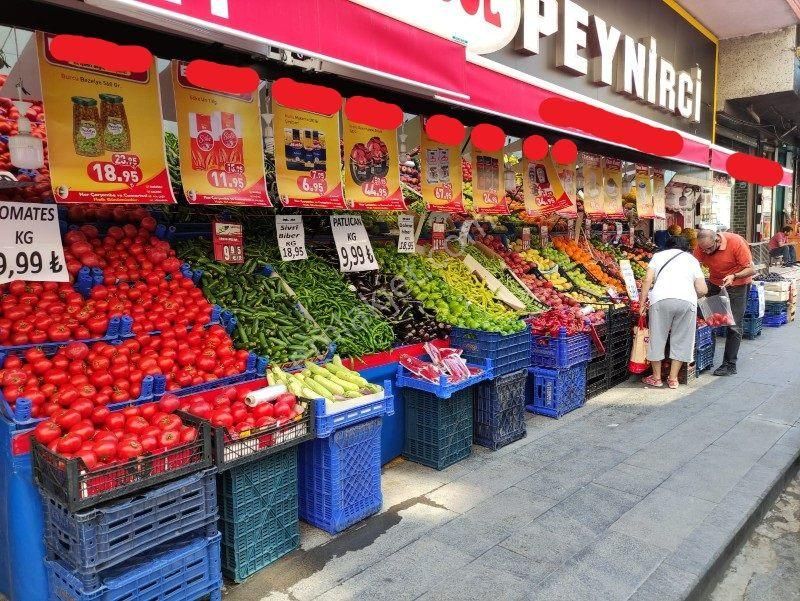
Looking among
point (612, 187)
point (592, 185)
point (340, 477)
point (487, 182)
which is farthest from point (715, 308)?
point (340, 477)

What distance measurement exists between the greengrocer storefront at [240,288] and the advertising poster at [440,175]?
31mm

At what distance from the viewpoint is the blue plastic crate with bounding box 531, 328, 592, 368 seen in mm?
6441

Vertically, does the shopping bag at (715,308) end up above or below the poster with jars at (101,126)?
below

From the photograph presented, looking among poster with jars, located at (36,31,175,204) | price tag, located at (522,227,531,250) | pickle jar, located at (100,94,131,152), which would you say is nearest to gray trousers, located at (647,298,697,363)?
price tag, located at (522,227,531,250)

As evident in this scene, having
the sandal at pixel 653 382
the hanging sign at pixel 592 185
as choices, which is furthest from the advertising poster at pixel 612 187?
the sandal at pixel 653 382

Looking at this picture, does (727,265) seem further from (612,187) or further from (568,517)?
(568,517)

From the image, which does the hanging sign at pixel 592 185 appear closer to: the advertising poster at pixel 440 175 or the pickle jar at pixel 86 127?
the advertising poster at pixel 440 175

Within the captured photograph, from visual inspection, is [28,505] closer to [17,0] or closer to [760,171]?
[17,0]

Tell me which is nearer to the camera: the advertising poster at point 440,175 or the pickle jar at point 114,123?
the pickle jar at point 114,123

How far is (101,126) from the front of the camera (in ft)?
12.2

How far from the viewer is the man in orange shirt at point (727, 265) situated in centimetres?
851

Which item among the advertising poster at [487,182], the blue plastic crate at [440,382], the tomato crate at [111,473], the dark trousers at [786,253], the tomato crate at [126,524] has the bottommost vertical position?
the tomato crate at [126,524]

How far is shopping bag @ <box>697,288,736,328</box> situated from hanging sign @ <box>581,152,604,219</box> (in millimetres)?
2020

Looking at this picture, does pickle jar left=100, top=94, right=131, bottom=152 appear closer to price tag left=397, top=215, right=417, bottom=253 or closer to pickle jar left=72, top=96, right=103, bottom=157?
pickle jar left=72, top=96, right=103, bottom=157
